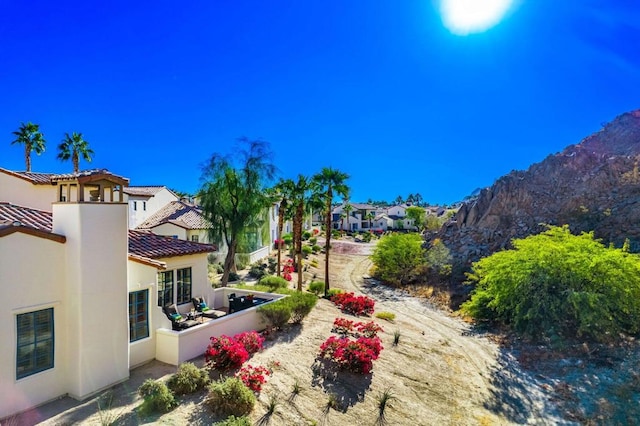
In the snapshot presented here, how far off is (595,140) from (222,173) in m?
52.8

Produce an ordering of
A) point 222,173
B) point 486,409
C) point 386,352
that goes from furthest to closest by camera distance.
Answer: point 222,173
point 386,352
point 486,409

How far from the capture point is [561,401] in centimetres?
1257

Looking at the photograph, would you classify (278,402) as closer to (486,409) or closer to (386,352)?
(386,352)

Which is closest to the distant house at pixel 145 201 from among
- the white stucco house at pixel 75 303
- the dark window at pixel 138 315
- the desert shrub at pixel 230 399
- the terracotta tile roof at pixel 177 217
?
the terracotta tile roof at pixel 177 217

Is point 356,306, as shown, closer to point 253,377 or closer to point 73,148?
point 253,377

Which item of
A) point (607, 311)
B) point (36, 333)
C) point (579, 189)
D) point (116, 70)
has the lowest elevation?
point (607, 311)

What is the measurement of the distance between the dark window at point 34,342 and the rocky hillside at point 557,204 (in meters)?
30.6

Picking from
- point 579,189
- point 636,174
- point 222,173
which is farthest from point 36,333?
point 636,174

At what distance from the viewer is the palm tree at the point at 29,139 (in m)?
37.8

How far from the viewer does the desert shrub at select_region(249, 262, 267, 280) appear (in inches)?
1130

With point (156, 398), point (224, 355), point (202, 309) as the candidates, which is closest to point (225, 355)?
point (224, 355)

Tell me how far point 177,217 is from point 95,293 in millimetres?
25807

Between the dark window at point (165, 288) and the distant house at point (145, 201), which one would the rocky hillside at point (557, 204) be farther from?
the distant house at point (145, 201)

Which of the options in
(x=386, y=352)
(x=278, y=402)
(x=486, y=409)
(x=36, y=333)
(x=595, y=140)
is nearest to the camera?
(x=36, y=333)
